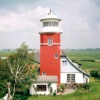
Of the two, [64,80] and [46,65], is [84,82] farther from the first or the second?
[46,65]

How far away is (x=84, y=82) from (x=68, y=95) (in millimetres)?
7578

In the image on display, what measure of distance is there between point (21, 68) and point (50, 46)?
820cm

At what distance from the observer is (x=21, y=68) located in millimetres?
32688

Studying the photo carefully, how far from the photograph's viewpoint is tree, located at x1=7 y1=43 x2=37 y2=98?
32.1m

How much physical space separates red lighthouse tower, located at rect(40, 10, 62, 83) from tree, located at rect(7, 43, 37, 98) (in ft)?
19.8

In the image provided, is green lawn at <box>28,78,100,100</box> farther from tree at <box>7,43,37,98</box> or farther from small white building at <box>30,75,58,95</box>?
tree at <box>7,43,37,98</box>

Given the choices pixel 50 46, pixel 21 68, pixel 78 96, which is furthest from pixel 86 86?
pixel 21 68

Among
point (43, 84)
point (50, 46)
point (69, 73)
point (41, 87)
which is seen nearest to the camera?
point (43, 84)

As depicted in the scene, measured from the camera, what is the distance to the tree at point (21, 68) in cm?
3206

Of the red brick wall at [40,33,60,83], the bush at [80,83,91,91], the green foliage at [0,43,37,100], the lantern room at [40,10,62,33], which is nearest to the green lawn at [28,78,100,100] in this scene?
the bush at [80,83,91,91]

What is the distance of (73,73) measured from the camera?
41344 mm

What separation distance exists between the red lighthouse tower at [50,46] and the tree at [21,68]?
19.8ft

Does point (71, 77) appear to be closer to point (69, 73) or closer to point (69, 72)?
point (69, 73)

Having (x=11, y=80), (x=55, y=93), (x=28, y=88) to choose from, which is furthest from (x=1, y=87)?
(x=55, y=93)
